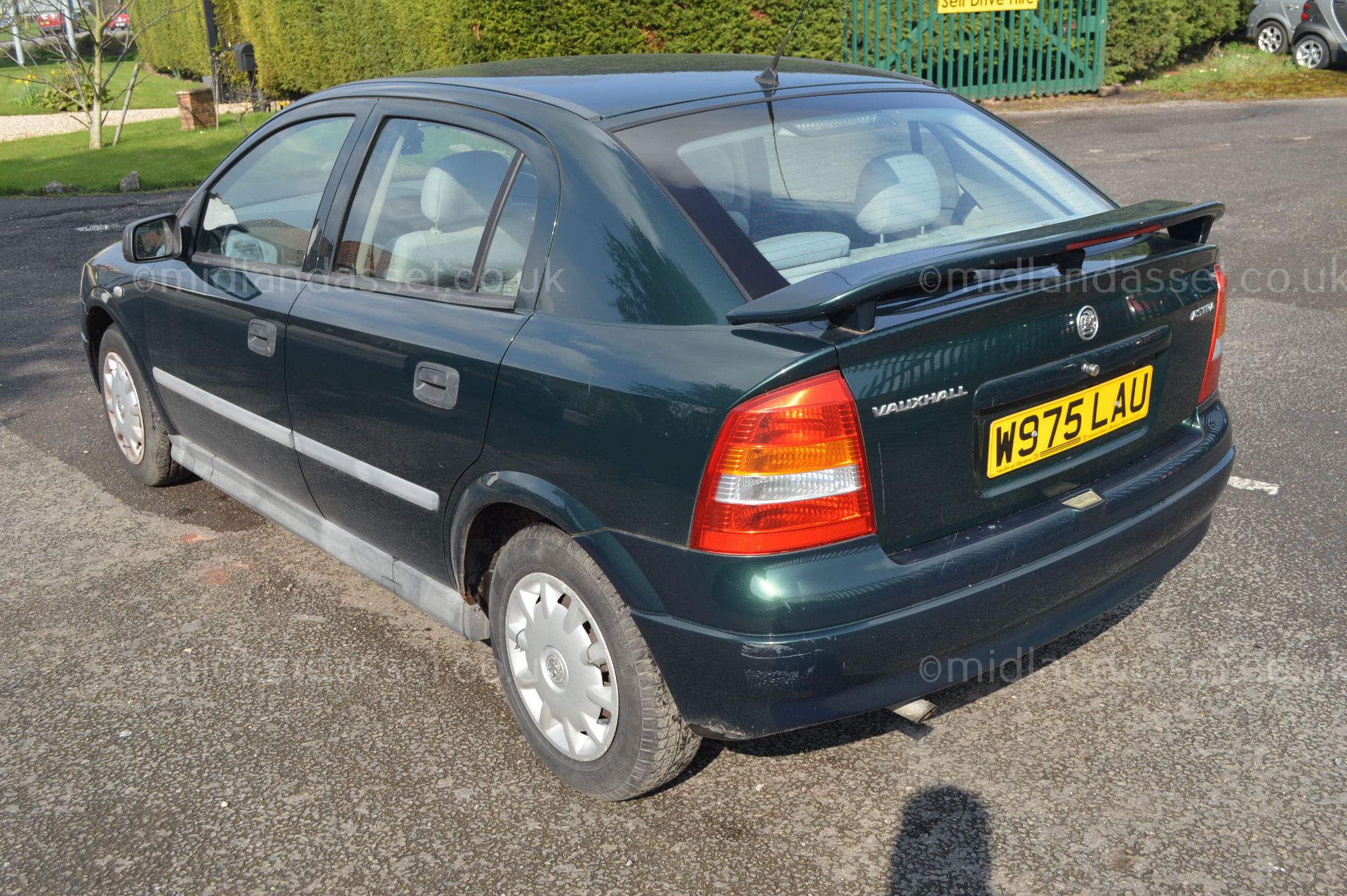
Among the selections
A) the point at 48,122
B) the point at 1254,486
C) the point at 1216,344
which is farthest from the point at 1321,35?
the point at 48,122

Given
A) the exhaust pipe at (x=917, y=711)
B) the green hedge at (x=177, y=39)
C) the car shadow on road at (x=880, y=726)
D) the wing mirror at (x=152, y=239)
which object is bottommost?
the car shadow on road at (x=880, y=726)

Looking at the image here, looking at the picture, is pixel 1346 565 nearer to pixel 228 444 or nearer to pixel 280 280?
pixel 280 280

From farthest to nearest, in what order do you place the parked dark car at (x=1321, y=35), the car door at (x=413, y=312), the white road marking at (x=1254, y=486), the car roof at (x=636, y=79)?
the parked dark car at (x=1321, y=35), the white road marking at (x=1254, y=486), the car roof at (x=636, y=79), the car door at (x=413, y=312)

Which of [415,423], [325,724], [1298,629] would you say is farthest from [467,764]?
[1298,629]

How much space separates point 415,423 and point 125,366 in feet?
7.64

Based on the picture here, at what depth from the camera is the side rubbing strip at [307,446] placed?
3.17 meters

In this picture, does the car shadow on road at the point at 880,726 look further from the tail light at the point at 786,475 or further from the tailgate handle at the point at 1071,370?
the tail light at the point at 786,475

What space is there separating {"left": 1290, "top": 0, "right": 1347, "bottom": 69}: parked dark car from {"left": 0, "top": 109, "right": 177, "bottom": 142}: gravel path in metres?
19.2

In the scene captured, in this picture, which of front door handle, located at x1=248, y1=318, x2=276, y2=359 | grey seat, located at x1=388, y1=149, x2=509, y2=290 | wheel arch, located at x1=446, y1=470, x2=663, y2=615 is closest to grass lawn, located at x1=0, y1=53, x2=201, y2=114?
front door handle, located at x1=248, y1=318, x2=276, y2=359

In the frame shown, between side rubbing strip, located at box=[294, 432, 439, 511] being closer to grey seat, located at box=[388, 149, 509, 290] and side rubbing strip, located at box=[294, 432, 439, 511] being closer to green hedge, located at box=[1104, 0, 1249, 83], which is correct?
grey seat, located at box=[388, 149, 509, 290]

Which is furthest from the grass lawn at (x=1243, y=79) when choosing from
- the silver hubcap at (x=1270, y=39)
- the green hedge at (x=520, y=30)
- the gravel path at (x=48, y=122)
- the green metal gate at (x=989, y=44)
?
the gravel path at (x=48, y=122)

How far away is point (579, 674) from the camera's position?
2791mm

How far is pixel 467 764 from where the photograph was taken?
3.04m

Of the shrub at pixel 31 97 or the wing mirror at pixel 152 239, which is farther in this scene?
the shrub at pixel 31 97
